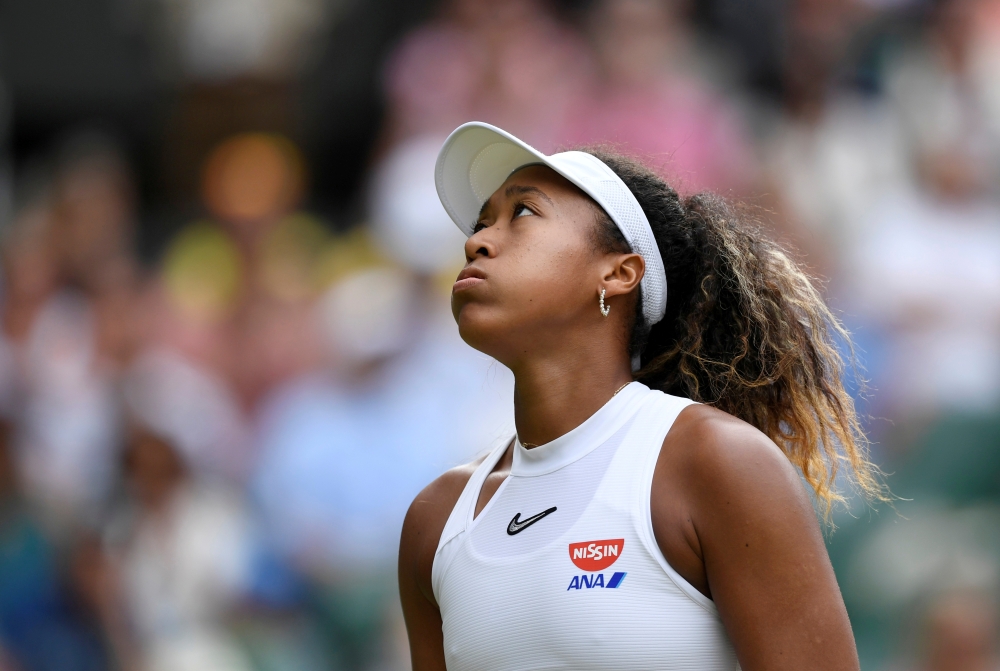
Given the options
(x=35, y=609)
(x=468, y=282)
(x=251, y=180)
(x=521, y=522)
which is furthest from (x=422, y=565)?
(x=251, y=180)

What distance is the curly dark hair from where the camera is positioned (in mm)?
2744

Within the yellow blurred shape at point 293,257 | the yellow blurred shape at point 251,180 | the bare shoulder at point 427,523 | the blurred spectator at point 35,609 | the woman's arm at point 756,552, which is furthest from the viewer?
the yellow blurred shape at point 251,180

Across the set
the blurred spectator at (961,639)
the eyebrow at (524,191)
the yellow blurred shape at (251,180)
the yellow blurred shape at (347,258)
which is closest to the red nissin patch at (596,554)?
the eyebrow at (524,191)

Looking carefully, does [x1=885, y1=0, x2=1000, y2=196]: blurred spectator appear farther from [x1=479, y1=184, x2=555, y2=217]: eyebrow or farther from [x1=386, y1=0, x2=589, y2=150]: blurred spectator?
[x1=479, y1=184, x2=555, y2=217]: eyebrow

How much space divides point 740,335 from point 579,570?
2.33 feet

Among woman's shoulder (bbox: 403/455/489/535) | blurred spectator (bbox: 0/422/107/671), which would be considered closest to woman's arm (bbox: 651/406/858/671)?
woman's shoulder (bbox: 403/455/489/535)

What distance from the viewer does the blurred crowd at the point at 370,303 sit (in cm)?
546

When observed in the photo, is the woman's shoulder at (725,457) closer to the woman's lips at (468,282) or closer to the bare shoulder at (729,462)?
the bare shoulder at (729,462)

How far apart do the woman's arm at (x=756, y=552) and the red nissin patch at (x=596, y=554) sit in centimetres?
9

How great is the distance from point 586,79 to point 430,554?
17.3 feet

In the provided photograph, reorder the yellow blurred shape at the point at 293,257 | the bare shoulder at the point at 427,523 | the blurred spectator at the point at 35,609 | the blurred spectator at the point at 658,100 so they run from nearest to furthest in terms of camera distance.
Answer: the bare shoulder at the point at 427,523 → the blurred spectator at the point at 35,609 → the blurred spectator at the point at 658,100 → the yellow blurred shape at the point at 293,257

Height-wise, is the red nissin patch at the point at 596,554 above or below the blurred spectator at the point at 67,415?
above

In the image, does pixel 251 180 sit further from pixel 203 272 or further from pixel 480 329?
pixel 480 329

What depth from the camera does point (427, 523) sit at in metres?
2.86
